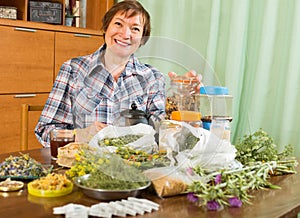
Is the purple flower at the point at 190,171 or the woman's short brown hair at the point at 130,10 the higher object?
the woman's short brown hair at the point at 130,10

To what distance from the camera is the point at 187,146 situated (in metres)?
1.42

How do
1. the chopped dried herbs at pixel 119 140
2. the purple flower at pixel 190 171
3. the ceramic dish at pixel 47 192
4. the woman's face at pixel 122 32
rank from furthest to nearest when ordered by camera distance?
the woman's face at pixel 122 32 < the chopped dried herbs at pixel 119 140 < the purple flower at pixel 190 171 < the ceramic dish at pixel 47 192

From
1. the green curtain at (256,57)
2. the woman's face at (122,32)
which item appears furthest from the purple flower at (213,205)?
the green curtain at (256,57)

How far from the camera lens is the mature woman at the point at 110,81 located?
85.7 inches

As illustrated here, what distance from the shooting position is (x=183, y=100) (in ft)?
5.30

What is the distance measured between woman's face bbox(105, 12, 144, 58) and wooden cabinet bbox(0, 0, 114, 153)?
1.05 meters

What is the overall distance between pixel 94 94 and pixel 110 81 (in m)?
0.10

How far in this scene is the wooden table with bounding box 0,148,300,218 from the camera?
1112 millimetres

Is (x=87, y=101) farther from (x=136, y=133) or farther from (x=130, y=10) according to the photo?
(x=136, y=133)

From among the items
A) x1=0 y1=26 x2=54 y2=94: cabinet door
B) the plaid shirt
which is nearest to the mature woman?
the plaid shirt

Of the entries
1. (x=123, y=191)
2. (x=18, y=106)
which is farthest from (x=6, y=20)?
(x=123, y=191)

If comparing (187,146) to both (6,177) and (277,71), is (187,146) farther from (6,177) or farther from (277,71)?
(277,71)

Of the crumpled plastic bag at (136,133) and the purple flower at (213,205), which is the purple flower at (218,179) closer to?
the purple flower at (213,205)

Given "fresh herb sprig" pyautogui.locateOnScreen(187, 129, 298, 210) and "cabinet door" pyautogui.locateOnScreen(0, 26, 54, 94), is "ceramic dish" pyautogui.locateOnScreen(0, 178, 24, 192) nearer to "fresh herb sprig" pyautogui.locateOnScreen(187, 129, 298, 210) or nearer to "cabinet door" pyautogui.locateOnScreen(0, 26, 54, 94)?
"fresh herb sprig" pyautogui.locateOnScreen(187, 129, 298, 210)
